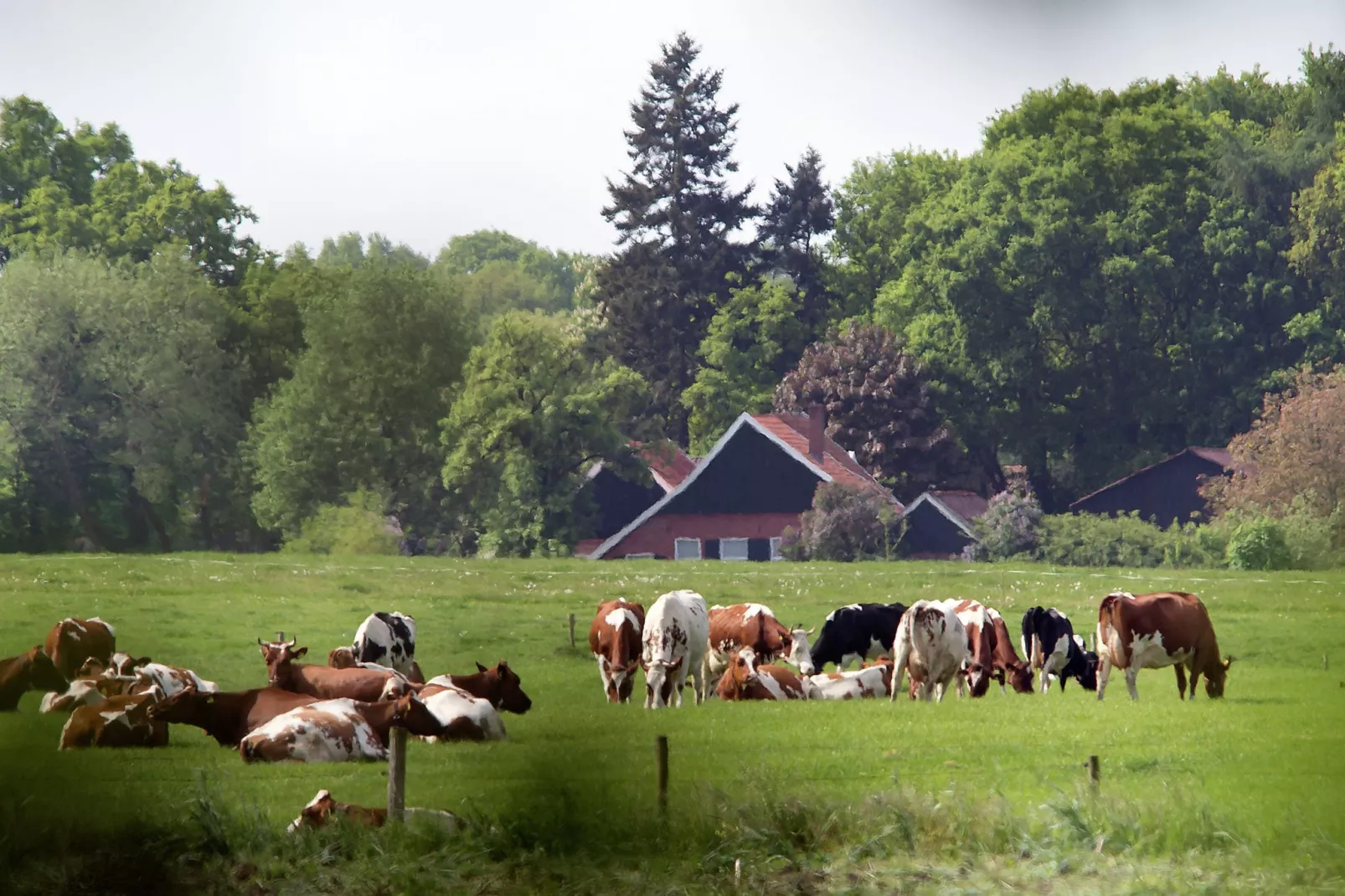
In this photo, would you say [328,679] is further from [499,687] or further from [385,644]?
[385,644]

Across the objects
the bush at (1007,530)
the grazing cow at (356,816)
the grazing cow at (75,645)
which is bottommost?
the grazing cow at (356,816)

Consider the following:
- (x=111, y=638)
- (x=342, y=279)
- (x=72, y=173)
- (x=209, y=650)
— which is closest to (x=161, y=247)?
(x=72, y=173)

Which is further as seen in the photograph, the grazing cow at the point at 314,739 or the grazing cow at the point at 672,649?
the grazing cow at the point at 672,649

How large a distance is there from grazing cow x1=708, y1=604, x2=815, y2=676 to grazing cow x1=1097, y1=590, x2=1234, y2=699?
364 centimetres

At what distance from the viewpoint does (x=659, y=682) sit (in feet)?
66.1

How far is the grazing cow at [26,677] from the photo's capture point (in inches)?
762

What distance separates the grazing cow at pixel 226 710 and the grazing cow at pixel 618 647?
17.4ft

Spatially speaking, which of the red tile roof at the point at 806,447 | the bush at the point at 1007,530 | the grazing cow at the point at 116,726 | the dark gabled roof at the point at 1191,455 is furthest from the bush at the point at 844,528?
the grazing cow at the point at 116,726

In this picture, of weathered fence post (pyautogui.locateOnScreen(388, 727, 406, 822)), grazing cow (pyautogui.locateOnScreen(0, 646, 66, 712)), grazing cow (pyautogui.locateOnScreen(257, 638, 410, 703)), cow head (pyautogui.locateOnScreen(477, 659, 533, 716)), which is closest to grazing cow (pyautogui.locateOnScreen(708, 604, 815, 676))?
cow head (pyautogui.locateOnScreen(477, 659, 533, 716))

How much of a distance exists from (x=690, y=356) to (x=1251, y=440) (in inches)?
733

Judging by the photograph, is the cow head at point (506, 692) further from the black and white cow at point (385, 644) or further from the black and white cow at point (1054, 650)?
the black and white cow at point (1054, 650)

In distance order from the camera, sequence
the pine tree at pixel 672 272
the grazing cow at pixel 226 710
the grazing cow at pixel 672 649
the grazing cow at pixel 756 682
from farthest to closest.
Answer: the pine tree at pixel 672 272
the grazing cow at pixel 756 682
the grazing cow at pixel 672 649
the grazing cow at pixel 226 710


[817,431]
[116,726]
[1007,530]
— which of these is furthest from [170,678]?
[817,431]

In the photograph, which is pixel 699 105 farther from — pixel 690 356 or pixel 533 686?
pixel 690 356
